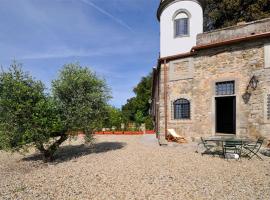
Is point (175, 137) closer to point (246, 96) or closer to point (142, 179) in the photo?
point (246, 96)

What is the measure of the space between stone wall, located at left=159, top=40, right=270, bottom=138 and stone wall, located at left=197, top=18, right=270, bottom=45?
789 mm

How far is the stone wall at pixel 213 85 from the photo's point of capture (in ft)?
35.7

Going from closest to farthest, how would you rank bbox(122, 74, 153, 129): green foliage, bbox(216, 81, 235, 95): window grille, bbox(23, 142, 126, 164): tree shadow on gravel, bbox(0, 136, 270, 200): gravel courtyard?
bbox(0, 136, 270, 200): gravel courtyard → bbox(23, 142, 126, 164): tree shadow on gravel → bbox(216, 81, 235, 95): window grille → bbox(122, 74, 153, 129): green foliage

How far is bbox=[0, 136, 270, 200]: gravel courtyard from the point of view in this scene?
5270mm

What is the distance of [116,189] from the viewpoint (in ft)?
18.4

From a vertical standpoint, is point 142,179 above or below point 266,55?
below

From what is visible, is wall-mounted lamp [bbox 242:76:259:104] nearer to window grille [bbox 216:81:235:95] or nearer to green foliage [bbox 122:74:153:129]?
window grille [bbox 216:81:235:95]

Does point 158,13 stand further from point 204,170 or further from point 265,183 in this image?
point 265,183

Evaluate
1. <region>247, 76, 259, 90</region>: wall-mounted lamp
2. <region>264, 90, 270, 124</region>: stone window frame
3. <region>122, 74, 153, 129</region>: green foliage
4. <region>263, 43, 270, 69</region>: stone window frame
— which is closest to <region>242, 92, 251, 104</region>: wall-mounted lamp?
<region>247, 76, 259, 90</region>: wall-mounted lamp

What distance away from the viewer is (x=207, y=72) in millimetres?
12422

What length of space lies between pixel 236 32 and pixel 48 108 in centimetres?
990

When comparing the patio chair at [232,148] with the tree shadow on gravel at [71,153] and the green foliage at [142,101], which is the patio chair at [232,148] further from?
the green foliage at [142,101]

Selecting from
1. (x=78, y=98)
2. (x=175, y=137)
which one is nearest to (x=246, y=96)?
(x=175, y=137)

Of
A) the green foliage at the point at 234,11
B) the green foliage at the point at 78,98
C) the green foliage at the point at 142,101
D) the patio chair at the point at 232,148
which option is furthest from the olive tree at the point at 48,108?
the green foliage at the point at 142,101
